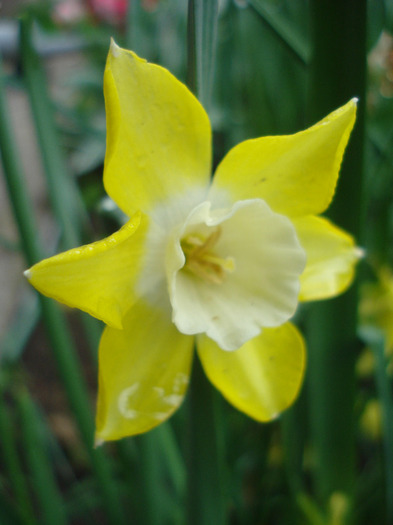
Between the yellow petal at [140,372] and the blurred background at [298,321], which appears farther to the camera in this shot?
the blurred background at [298,321]

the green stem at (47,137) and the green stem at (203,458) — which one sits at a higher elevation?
the green stem at (47,137)

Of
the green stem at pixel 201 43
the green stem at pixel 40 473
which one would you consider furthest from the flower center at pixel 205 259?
the green stem at pixel 40 473

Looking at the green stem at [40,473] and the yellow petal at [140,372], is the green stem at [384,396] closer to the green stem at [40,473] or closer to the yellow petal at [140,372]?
the yellow petal at [140,372]

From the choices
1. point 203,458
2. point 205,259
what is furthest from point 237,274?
point 203,458

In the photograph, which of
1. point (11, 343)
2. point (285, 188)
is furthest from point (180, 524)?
point (285, 188)

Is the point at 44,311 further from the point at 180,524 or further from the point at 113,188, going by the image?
the point at 180,524

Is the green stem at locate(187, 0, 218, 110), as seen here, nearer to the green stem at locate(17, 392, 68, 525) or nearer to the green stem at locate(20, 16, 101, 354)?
the green stem at locate(20, 16, 101, 354)
